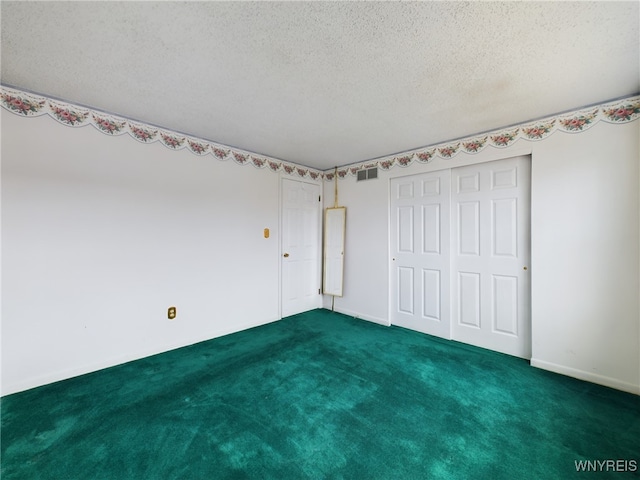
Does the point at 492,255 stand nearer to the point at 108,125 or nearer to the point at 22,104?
the point at 108,125

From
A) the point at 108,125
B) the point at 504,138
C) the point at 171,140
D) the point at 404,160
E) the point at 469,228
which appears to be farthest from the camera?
the point at 404,160

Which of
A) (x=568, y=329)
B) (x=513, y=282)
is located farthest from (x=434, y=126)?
(x=568, y=329)

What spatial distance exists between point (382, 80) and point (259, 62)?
2.96ft

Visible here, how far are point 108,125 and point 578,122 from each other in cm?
437

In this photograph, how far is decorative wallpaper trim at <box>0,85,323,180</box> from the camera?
216cm

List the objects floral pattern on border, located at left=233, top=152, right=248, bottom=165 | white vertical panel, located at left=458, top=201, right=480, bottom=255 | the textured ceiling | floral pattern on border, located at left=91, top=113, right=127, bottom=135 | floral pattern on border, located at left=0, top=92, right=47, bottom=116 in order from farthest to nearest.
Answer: floral pattern on border, located at left=233, top=152, right=248, bottom=165 → white vertical panel, located at left=458, top=201, right=480, bottom=255 → floral pattern on border, located at left=91, top=113, right=127, bottom=135 → floral pattern on border, located at left=0, top=92, right=47, bottom=116 → the textured ceiling

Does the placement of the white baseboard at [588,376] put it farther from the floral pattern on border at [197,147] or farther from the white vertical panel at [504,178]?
the floral pattern on border at [197,147]

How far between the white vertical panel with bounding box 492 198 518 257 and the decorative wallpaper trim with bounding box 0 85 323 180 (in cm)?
295

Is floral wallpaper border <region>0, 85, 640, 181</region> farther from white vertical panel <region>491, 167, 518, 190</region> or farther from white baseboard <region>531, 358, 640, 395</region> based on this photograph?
white baseboard <region>531, 358, 640, 395</region>

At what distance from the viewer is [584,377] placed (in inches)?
93.5

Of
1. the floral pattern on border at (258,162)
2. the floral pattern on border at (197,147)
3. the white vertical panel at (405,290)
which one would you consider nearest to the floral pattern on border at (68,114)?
the floral pattern on border at (197,147)

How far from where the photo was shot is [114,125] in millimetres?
2586

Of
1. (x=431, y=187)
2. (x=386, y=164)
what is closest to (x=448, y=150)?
(x=431, y=187)

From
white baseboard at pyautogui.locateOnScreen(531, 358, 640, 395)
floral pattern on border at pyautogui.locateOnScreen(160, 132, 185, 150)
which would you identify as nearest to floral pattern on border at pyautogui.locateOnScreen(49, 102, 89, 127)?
floral pattern on border at pyautogui.locateOnScreen(160, 132, 185, 150)
